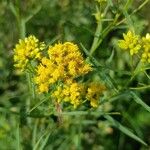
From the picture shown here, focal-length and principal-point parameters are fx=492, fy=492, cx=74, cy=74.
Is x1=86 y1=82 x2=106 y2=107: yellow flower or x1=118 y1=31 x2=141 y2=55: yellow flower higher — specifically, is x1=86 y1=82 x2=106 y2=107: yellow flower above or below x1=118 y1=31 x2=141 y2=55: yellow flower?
below

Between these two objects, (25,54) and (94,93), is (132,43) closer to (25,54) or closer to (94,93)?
(94,93)

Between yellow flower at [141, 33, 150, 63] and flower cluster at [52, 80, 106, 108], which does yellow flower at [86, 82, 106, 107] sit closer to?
flower cluster at [52, 80, 106, 108]

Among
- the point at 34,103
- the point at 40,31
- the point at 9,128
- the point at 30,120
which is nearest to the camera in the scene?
the point at 34,103

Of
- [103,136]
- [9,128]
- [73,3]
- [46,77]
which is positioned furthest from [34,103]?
[73,3]

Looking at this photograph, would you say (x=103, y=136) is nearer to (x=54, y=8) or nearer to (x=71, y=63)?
(x=54, y=8)

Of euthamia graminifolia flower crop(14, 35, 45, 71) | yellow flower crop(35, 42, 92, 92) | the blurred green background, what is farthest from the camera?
the blurred green background

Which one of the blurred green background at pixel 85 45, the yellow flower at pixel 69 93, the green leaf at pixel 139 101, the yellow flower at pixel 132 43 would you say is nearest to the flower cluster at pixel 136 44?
the yellow flower at pixel 132 43

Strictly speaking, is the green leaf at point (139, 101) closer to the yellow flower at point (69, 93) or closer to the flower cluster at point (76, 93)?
the flower cluster at point (76, 93)

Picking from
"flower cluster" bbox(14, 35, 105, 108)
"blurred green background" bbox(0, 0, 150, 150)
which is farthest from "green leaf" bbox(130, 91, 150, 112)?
"blurred green background" bbox(0, 0, 150, 150)

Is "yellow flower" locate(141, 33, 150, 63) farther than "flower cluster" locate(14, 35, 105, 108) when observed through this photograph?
Yes

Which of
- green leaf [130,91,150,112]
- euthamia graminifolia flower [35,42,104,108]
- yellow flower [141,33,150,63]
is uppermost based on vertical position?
yellow flower [141,33,150,63]
